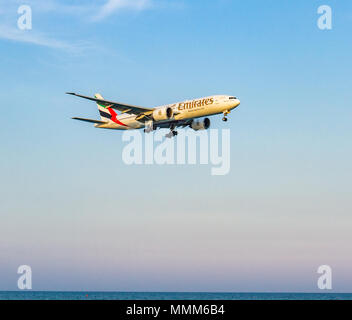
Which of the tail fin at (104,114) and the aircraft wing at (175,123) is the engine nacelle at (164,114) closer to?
the aircraft wing at (175,123)

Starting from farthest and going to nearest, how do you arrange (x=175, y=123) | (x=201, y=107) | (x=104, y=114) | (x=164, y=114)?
(x=104, y=114), (x=175, y=123), (x=164, y=114), (x=201, y=107)

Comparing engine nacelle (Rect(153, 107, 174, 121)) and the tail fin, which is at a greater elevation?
the tail fin

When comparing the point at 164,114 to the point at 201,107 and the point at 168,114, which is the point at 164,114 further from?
the point at 201,107

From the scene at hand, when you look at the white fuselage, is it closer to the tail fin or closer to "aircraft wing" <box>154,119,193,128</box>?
"aircraft wing" <box>154,119,193,128</box>

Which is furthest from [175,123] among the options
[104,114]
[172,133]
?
[104,114]

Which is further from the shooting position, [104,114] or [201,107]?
[104,114]

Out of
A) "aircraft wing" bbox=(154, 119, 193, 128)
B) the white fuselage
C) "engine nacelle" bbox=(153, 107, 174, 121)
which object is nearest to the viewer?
the white fuselage

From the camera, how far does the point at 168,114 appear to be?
3401 inches

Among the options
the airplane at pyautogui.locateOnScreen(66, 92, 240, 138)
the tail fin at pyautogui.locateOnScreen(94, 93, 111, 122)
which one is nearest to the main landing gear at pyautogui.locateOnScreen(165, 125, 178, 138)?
the airplane at pyautogui.locateOnScreen(66, 92, 240, 138)

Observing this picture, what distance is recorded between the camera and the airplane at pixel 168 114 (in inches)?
3206

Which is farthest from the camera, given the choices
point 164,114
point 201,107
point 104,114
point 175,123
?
point 104,114

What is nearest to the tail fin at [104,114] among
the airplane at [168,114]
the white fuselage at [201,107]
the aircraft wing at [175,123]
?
the airplane at [168,114]

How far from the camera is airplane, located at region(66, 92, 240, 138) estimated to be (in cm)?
8144
